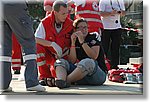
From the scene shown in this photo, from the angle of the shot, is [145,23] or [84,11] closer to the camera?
[145,23]

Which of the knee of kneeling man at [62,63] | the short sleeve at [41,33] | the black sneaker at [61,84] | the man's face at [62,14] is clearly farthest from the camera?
the short sleeve at [41,33]

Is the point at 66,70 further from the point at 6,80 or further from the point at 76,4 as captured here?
the point at 76,4

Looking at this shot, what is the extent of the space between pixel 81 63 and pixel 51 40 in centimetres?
49

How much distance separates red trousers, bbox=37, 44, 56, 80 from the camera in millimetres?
3795

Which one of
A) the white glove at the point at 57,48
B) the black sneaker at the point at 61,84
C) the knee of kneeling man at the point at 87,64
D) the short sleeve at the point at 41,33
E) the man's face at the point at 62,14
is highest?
the man's face at the point at 62,14

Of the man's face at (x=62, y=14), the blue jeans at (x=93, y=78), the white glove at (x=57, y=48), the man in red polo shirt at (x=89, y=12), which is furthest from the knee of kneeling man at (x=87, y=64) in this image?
the man in red polo shirt at (x=89, y=12)

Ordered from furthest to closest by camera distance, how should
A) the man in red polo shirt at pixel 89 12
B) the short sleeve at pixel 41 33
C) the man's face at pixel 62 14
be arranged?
the man in red polo shirt at pixel 89 12 < the short sleeve at pixel 41 33 < the man's face at pixel 62 14

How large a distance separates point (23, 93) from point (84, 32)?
0.98 metres

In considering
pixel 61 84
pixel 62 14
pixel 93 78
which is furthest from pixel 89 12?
pixel 61 84

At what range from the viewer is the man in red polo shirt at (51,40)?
3.73 meters

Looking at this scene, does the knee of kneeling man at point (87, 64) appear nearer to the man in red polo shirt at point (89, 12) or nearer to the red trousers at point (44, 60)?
the red trousers at point (44, 60)

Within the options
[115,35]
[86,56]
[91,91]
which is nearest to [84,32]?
[86,56]

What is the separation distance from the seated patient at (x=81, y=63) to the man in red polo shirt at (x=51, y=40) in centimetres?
12

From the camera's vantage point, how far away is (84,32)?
368 cm
